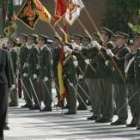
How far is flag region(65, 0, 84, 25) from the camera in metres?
16.5

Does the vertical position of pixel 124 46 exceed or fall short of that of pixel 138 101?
it exceeds it

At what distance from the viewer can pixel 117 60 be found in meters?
14.1

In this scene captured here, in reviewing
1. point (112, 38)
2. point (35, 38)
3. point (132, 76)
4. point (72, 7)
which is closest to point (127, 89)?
point (132, 76)

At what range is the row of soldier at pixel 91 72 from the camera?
45.4ft

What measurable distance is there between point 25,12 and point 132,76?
5.39 m

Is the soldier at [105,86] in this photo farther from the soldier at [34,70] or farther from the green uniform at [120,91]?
the soldier at [34,70]

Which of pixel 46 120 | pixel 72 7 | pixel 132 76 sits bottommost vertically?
pixel 46 120

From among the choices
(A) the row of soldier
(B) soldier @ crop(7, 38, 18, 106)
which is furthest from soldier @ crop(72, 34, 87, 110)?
(B) soldier @ crop(7, 38, 18, 106)

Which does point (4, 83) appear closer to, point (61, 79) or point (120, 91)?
point (120, 91)

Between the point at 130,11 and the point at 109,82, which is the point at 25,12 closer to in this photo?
the point at 109,82

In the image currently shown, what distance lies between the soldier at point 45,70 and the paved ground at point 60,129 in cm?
104

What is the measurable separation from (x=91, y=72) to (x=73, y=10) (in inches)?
78.7

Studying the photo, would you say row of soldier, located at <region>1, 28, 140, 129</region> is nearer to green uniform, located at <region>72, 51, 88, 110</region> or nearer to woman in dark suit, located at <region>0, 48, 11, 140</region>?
green uniform, located at <region>72, 51, 88, 110</region>

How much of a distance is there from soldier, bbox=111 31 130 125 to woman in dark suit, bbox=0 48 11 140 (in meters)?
3.23
